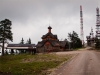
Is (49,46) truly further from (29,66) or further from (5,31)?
(29,66)

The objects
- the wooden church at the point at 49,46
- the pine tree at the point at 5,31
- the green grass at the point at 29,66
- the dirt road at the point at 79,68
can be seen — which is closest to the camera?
the dirt road at the point at 79,68

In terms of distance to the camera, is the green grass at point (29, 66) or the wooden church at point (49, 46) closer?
the green grass at point (29, 66)

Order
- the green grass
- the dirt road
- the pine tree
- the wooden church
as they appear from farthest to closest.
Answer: the wooden church, the pine tree, the green grass, the dirt road

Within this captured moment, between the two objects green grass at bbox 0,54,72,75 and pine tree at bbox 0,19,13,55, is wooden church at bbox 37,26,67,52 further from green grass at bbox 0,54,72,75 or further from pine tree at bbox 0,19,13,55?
green grass at bbox 0,54,72,75

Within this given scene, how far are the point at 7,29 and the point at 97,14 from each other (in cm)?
4937

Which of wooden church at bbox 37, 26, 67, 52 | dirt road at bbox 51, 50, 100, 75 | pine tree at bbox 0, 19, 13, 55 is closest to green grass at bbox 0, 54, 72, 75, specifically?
dirt road at bbox 51, 50, 100, 75

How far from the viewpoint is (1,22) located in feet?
233

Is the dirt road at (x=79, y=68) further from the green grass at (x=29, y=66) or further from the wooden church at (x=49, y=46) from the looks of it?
the wooden church at (x=49, y=46)

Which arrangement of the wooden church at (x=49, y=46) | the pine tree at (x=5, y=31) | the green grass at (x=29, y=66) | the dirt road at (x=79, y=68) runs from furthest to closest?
1. the wooden church at (x=49, y=46)
2. the pine tree at (x=5, y=31)
3. the green grass at (x=29, y=66)
4. the dirt road at (x=79, y=68)

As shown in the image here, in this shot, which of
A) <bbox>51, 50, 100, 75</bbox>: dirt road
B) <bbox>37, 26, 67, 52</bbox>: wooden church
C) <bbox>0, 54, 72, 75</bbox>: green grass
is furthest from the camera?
<bbox>37, 26, 67, 52</bbox>: wooden church

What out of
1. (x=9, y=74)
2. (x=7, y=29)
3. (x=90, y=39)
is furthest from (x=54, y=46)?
(x=9, y=74)

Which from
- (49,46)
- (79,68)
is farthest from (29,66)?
(49,46)

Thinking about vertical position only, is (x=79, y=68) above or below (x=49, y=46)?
below

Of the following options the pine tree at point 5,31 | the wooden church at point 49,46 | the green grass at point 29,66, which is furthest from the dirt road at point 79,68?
the wooden church at point 49,46
